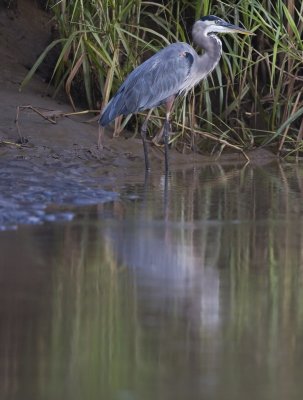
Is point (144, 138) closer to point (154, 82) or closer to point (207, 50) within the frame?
point (154, 82)

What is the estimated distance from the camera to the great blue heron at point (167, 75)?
8727 mm

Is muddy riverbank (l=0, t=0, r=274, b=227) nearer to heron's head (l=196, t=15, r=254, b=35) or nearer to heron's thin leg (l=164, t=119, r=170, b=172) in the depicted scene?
heron's thin leg (l=164, t=119, r=170, b=172)

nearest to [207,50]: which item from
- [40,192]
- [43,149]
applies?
[43,149]

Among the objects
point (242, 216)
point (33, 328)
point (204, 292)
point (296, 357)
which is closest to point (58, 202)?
point (242, 216)

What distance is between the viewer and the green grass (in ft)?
29.9

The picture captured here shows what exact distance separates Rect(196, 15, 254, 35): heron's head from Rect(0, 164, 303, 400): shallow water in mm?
2656

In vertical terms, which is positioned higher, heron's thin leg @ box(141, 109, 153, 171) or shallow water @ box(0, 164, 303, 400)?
Answer: heron's thin leg @ box(141, 109, 153, 171)

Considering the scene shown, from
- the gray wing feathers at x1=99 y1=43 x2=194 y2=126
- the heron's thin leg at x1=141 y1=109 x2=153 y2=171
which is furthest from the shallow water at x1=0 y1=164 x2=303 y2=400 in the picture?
the gray wing feathers at x1=99 y1=43 x2=194 y2=126

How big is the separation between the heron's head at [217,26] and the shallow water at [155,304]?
2.66m

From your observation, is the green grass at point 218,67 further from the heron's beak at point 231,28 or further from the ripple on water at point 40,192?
the ripple on water at point 40,192

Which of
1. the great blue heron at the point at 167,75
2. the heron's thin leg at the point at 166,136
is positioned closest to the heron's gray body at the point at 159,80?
the great blue heron at the point at 167,75

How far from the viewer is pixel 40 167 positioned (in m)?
7.91

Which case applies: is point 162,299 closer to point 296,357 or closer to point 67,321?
point 67,321

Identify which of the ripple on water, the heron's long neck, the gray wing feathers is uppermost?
the heron's long neck
